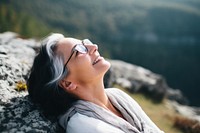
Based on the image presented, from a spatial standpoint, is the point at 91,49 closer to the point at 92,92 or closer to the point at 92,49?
the point at 92,49

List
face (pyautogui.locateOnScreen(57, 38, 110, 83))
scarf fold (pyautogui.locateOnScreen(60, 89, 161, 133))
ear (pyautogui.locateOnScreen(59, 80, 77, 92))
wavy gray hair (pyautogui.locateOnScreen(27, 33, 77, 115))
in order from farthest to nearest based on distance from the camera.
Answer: ear (pyautogui.locateOnScreen(59, 80, 77, 92)) → face (pyautogui.locateOnScreen(57, 38, 110, 83)) → wavy gray hair (pyautogui.locateOnScreen(27, 33, 77, 115)) → scarf fold (pyautogui.locateOnScreen(60, 89, 161, 133))

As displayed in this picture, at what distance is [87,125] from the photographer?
5.25 metres

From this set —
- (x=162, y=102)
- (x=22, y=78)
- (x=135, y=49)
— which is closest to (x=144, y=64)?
(x=135, y=49)

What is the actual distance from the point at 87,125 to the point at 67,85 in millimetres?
1173

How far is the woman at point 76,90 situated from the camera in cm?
559

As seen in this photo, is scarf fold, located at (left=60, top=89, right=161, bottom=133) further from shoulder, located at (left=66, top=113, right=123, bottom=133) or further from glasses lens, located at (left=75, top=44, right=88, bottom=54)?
glasses lens, located at (left=75, top=44, right=88, bottom=54)

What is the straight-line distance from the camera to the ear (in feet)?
20.0

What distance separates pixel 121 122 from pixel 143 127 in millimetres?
749

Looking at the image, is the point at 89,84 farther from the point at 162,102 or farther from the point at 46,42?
the point at 162,102

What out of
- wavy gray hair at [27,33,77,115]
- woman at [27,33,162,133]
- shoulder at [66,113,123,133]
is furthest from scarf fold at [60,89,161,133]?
wavy gray hair at [27,33,77,115]

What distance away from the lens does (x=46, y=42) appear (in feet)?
19.9

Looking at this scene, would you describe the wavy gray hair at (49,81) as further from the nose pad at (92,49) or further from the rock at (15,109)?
the nose pad at (92,49)

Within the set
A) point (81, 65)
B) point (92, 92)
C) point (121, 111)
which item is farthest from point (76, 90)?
point (121, 111)

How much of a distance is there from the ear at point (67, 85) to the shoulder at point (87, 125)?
2.52ft
